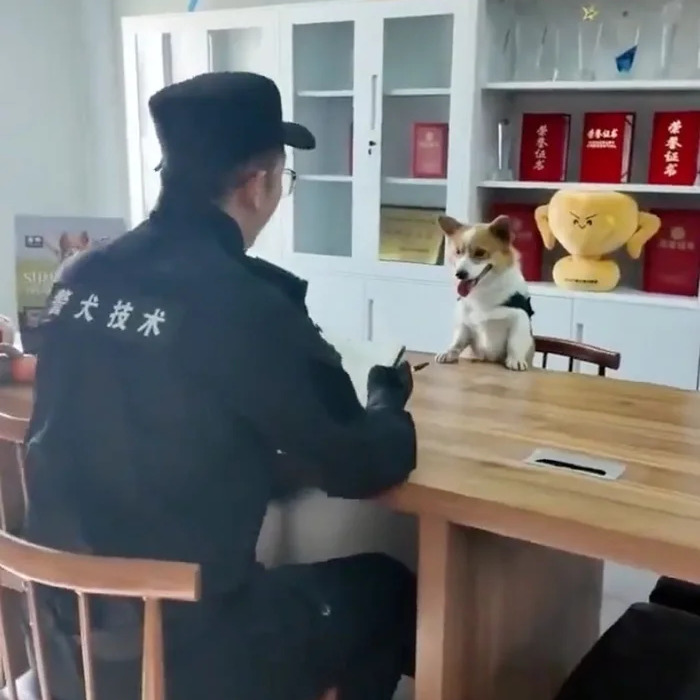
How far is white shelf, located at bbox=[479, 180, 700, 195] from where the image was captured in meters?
3.08

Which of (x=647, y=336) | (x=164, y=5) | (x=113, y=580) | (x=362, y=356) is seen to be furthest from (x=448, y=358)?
(x=164, y=5)

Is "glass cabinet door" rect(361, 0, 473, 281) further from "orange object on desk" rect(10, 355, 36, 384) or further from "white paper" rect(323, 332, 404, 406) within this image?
"orange object on desk" rect(10, 355, 36, 384)

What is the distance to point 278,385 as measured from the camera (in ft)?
3.89

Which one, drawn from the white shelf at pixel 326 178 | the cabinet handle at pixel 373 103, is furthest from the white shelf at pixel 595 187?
the white shelf at pixel 326 178

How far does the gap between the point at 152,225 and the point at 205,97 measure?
0.64 feet

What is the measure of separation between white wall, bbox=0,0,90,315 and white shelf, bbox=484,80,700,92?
85.6 inches

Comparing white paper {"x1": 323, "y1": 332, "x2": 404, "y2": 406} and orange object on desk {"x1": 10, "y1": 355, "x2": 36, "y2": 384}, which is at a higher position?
white paper {"x1": 323, "y1": 332, "x2": 404, "y2": 406}

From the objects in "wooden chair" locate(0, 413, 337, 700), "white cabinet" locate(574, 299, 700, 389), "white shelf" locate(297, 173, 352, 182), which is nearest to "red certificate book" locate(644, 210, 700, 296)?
"white cabinet" locate(574, 299, 700, 389)

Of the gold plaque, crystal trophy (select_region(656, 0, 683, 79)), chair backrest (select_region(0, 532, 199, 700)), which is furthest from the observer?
the gold plaque

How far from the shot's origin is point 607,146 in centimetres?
327

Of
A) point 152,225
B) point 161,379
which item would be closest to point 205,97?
point 152,225

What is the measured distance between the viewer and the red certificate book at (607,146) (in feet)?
10.6

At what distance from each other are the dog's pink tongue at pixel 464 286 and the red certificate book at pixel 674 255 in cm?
143

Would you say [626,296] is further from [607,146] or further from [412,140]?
[412,140]
